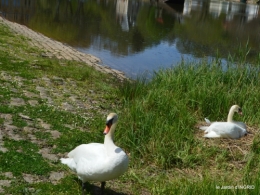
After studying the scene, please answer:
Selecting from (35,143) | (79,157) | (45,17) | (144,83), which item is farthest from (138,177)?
(45,17)

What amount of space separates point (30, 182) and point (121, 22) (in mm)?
29743

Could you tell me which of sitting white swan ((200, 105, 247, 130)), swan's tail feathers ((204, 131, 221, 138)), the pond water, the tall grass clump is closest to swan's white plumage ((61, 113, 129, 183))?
the tall grass clump

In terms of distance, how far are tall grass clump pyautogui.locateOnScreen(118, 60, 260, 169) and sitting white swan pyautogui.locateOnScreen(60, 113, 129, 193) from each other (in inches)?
68.7

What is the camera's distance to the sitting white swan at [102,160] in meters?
5.24

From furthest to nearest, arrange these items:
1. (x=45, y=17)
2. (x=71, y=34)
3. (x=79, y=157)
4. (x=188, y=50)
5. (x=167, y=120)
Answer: (x=45, y=17) → (x=71, y=34) → (x=188, y=50) → (x=167, y=120) → (x=79, y=157)

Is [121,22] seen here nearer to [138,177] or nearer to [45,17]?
[45,17]

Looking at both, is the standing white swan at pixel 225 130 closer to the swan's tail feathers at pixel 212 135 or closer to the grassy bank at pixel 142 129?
the swan's tail feathers at pixel 212 135

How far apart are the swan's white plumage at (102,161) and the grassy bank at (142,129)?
0.62m

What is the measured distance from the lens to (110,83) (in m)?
13.5

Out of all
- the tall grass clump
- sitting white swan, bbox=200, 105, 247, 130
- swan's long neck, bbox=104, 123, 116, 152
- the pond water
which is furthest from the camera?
the pond water

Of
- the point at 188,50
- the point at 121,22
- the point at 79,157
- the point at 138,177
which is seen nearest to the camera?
the point at 79,157

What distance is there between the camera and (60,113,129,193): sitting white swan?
5242mm

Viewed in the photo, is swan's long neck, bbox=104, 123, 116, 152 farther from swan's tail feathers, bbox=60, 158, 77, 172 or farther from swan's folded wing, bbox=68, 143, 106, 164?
swan's tail feathers, bbox=60, 158, 77, 172

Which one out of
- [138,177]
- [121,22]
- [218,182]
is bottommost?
[121,22]
